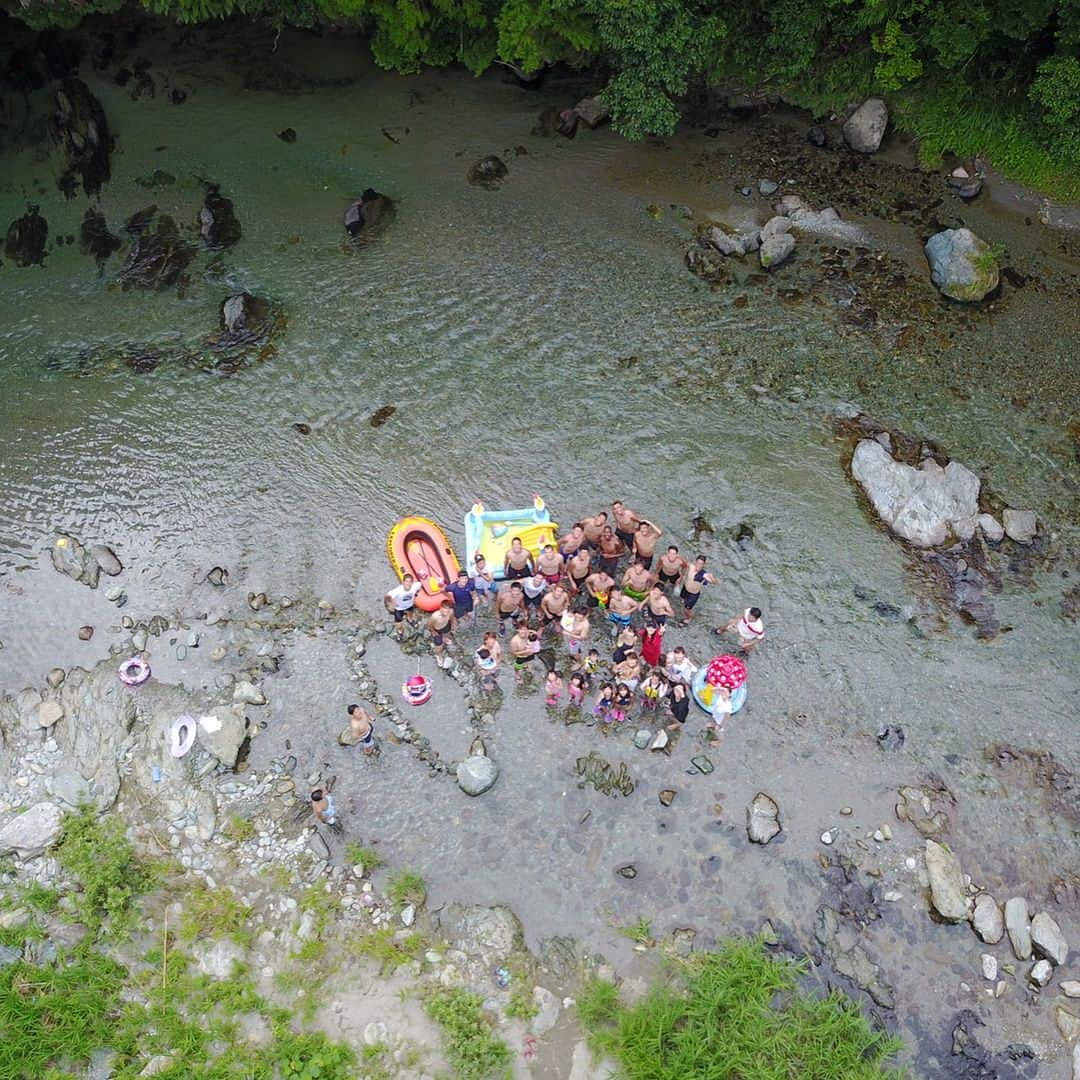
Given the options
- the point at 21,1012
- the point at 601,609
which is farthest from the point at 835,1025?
the point at 21,1012

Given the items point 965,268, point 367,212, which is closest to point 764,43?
point 965,268

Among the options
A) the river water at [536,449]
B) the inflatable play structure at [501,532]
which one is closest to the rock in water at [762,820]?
the river water at [536,449]

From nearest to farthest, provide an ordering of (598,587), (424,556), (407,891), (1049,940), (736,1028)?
(736,1028) < (1049,940) < (407,891) < (598,587) < (424,556)

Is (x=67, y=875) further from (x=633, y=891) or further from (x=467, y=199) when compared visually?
(x=467, y=199)

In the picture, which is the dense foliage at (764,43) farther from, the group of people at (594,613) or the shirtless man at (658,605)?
the shirtless man at (658,605)

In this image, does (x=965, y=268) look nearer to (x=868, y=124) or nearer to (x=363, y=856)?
(x=868, y=124)
